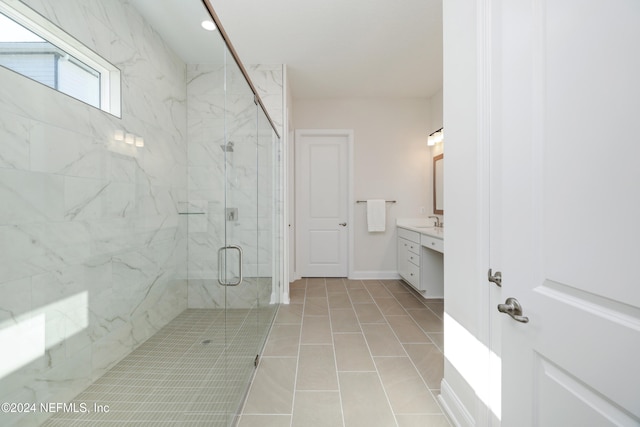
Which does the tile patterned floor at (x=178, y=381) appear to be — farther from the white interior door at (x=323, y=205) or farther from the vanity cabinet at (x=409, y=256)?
the white interior door at (x=323, y=205)

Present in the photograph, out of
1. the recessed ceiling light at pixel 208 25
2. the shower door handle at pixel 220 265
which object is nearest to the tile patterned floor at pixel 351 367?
the shower door handle at pixel 220 265

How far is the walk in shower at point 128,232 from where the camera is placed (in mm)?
580

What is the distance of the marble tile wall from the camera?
22.3 inches

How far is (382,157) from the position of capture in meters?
4.28

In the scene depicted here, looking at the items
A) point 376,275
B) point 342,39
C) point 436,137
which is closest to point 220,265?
point 342,39

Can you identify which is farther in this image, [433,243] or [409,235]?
[409,235]

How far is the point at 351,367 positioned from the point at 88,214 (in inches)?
71.0

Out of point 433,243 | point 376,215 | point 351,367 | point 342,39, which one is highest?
point 342,39

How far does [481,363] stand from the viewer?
1175 mm

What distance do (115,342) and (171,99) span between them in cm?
88

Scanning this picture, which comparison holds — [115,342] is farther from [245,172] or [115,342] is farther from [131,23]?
[245,172]

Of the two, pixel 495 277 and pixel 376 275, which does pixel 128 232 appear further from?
pixel 376 275

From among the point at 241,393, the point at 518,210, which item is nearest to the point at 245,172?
the point at 241,393

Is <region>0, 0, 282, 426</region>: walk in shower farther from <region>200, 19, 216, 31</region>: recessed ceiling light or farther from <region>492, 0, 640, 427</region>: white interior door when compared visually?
<region>492, 0, 640, 427</region>: white interior door
